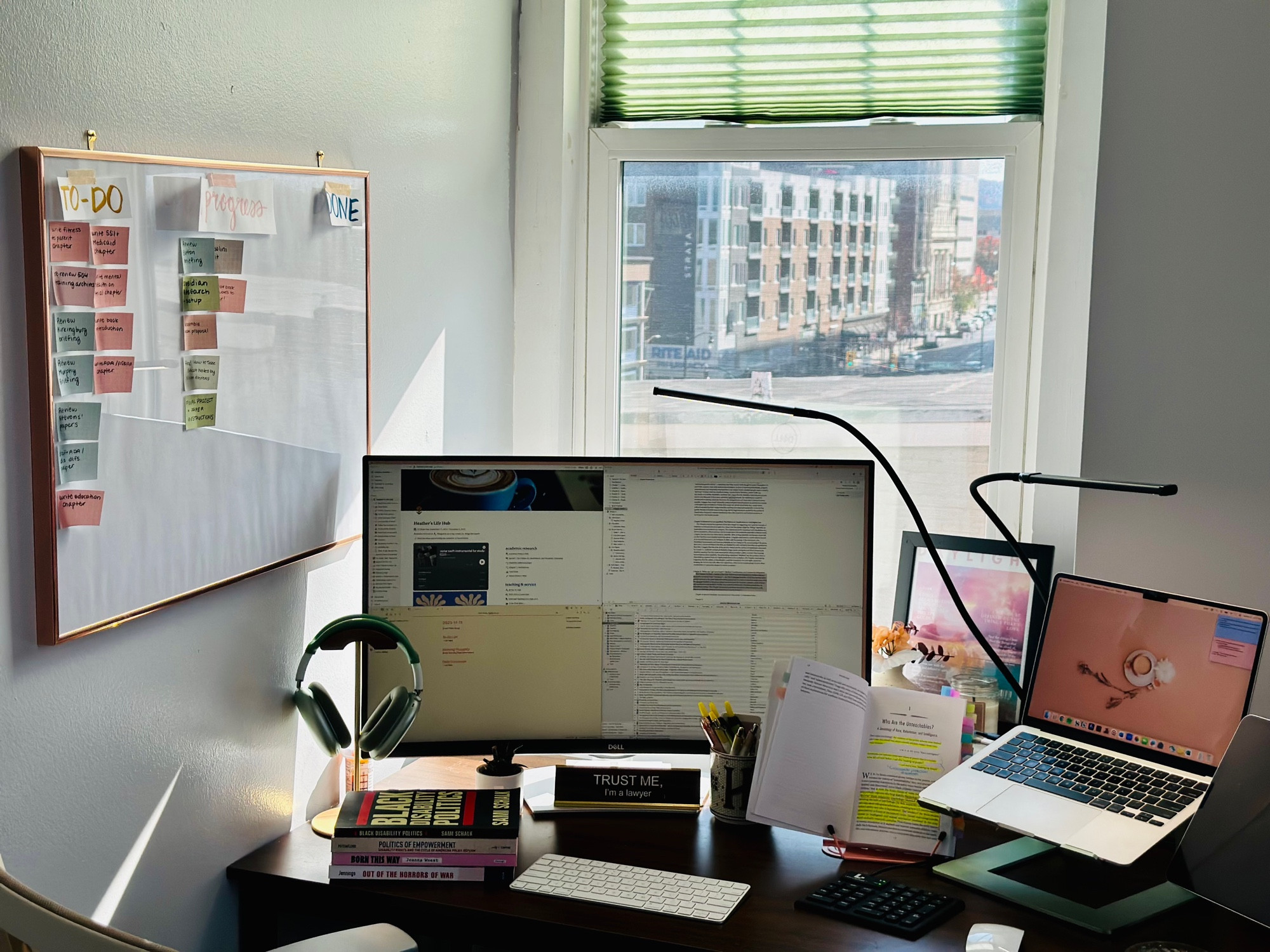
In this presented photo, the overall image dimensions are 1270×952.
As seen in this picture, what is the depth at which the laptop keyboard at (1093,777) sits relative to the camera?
4.43 feet

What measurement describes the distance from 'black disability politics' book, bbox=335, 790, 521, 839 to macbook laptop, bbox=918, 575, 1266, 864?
0.51 m

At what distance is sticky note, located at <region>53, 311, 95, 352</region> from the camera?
99 centimetres

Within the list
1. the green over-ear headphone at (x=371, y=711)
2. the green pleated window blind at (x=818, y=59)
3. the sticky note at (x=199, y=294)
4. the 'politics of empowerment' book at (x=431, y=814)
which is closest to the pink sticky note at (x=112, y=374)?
the sticky note at (x=199, y=294)

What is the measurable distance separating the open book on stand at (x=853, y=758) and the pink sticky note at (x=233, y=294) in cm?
79

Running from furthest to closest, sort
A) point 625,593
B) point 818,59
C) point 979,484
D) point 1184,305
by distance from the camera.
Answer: point 818,59 < point 1184,305 < point 979,484 < point 625,593

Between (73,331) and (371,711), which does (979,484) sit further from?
(73,331)

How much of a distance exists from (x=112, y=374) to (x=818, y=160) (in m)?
1.43

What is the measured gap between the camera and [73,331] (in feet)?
3.33

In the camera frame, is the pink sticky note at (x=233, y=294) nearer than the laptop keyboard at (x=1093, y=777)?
Yes

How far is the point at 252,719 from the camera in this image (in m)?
1.37

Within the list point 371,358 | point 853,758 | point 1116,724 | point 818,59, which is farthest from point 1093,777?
point 818,59

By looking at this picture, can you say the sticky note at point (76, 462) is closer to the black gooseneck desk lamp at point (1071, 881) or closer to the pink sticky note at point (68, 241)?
the pink sticky note at point (68, 241)

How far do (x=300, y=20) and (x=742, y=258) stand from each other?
101 centimetres

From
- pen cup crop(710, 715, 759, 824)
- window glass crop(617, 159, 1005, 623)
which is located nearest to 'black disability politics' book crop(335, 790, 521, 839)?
pen cup crop(710, 715, 759, 824)
